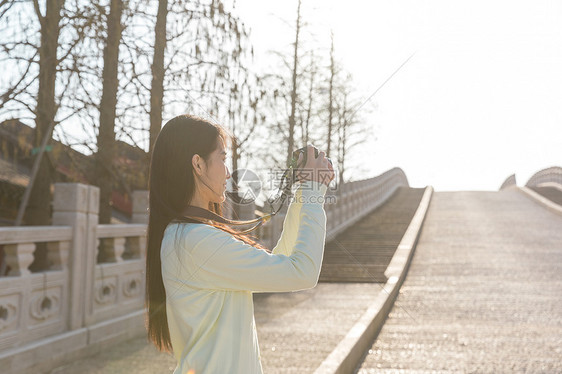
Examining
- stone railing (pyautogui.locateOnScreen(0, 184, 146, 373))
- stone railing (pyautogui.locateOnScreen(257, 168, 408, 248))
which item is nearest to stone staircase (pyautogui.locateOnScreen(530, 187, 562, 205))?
stone railing (pyautogui.locateOnScreen(257, 168, 408, 248))

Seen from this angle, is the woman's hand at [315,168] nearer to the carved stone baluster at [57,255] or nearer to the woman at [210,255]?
the woman at [210,255]

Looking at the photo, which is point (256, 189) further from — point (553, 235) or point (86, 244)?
point (553, 235)

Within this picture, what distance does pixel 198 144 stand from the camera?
202 cm

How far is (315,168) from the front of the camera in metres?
1.98

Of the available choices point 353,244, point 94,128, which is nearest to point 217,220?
point 94,128

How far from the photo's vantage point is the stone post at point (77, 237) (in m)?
6.96

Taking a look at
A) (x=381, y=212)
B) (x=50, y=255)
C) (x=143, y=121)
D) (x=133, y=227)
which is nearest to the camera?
(x=50, y=255)

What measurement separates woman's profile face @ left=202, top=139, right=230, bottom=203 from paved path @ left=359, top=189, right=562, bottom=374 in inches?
184

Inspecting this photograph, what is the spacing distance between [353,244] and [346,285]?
15.4ft

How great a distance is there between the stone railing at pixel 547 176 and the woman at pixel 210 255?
3408 cm

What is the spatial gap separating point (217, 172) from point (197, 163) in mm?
74

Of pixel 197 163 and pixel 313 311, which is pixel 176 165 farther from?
pixel 313 311

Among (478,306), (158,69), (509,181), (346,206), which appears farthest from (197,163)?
(509,181)

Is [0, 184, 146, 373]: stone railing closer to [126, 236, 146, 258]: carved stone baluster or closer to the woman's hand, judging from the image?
[126, 236, 146, 258]: carved stone baluster
